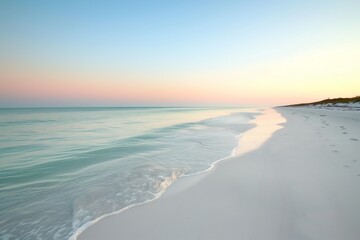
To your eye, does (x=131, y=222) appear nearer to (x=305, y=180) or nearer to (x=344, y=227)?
(x=344, y=227)

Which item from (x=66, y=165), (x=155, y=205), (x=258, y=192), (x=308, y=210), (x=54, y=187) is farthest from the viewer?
(x=66, y=165)

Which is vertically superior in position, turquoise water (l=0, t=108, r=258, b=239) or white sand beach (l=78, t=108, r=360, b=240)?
white sand beach (l=78, t=108, r=360, b=240)

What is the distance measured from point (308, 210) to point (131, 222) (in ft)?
8.74

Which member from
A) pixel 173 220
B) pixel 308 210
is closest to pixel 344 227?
pixel 308 210

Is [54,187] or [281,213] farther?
[54,187]

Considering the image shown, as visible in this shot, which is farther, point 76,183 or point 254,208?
point 76,183

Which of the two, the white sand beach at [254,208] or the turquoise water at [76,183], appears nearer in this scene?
the white sand beach at [254,208]

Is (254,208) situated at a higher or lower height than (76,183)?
higher

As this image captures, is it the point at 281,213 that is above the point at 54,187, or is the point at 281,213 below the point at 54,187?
above

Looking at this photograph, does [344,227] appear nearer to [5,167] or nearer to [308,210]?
[308,210]

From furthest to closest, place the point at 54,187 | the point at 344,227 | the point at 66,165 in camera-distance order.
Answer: the point at 66,165, the point at 54,187, the point at 344,227

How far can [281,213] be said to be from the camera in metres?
2.88

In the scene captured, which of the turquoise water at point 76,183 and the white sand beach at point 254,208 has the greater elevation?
the white sand beach at point 254,208

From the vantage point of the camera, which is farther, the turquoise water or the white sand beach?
the turquoise water
